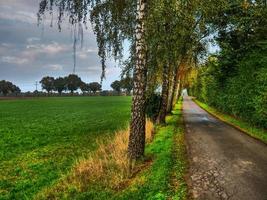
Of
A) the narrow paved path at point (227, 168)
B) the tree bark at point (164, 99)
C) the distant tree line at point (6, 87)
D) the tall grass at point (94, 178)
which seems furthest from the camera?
the distant tree line at point (6, 87)

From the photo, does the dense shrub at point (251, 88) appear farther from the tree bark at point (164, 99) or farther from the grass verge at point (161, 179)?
the grass verge at point (161, 179)

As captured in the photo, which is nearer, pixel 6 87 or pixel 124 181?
pixel 124 181

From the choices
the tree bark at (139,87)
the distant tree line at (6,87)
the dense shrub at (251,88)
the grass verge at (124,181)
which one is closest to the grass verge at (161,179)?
the grass verge at (124,181)

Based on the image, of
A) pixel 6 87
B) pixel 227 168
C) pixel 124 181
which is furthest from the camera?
pixel 6 87

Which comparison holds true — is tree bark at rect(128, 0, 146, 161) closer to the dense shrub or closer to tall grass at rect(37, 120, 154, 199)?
tall grass at rect(37, 120, 154, 199)

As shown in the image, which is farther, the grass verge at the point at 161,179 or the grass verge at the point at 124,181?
the grass verge at the point at 124,181

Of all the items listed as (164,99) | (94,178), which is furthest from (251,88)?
(94,178)

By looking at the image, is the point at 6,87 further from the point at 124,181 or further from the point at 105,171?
the point at 124,181

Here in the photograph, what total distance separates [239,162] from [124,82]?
22.8 feet

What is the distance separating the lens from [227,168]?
11664mm

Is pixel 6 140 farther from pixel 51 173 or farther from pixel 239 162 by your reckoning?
pixel 239 162

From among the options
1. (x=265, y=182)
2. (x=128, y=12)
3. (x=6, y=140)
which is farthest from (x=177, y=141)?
(x=6, y=140)

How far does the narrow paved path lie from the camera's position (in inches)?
357

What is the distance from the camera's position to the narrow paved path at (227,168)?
907 centimetres
